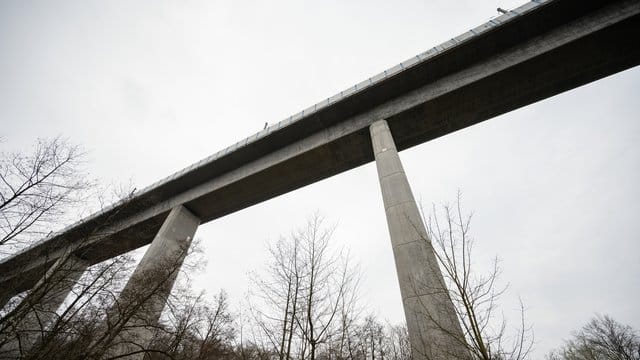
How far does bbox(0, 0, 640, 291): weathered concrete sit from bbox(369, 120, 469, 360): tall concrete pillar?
2.43 metres

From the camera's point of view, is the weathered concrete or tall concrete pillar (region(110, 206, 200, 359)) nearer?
tall concrete pillar (region(110, 206, 200, 359))

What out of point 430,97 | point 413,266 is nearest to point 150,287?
point 413,266

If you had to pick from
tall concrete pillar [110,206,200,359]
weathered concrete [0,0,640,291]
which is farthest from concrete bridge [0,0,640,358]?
tall concrete pillar [110,206,200,359]

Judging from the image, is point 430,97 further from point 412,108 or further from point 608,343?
point 608,343

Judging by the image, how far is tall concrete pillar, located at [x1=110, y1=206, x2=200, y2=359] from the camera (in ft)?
28.1

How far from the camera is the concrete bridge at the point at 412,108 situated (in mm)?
9945

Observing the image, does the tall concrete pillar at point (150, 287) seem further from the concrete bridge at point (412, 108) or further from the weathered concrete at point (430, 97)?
the weathered concrete at point (430, 97)

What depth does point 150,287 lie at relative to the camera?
9992 millimetres

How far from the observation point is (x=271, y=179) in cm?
1631

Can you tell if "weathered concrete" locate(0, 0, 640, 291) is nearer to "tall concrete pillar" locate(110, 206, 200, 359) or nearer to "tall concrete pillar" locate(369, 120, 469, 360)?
"tall concrete pillar" locate(110, 206, 200, 359)

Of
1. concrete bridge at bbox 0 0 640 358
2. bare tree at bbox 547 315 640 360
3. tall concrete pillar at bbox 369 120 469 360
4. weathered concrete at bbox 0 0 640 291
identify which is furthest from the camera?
bare tree at bbox 547 315 640 360

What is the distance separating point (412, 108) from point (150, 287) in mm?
13341

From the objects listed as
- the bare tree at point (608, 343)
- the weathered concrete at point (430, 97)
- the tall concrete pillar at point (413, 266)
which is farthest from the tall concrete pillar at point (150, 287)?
the bare tree at point (608, 343)

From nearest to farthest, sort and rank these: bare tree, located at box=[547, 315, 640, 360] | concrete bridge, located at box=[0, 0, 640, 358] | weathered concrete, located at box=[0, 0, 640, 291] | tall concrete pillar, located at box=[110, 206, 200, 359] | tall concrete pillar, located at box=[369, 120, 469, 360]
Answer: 1. tall concrete pillar, located at box=[369, 120, 469, 360]
2. tall concrete pillar, located at box=[110, 206, 200, 359]
3. concrete bridge, located at box=[0, 0, 640, 358]
4. weathered concrete, located at box=[0, 0, 640, 291]
5. bare tree, located at box=[547, 315, 640, 360]
